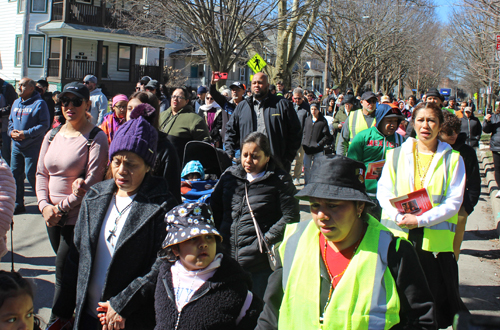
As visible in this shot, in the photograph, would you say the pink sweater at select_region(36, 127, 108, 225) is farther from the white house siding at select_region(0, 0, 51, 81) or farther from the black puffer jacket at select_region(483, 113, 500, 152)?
the white house siding at select_region(0, 0, 51, 81)

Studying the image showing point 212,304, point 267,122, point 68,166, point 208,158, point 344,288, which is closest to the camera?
point 344,288

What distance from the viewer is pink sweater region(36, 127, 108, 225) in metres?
4.18

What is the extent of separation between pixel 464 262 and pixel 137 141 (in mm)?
5378

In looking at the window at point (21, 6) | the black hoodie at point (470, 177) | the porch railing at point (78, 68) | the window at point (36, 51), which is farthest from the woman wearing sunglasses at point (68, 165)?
the window at point (21, 6)

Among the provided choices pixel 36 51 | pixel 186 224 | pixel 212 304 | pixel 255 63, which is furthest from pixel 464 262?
pixel 36 51

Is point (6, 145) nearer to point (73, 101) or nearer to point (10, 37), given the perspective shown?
point (73, 101)

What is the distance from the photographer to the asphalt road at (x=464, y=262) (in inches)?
Answer: 213

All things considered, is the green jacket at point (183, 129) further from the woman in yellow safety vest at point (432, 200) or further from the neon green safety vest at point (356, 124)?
the woman in yellow safety vest at point (432, 200)

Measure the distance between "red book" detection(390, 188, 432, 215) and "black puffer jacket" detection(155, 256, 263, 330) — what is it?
1.74m

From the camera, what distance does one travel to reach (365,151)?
5.74 meters

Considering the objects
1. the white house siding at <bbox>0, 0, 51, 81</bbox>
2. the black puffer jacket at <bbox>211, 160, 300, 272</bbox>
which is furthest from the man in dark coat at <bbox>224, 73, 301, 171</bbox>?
the white house siding at <bbox>0, 0, 51, 81</bbox>

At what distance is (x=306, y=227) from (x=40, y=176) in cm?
283

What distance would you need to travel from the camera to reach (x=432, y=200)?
4.10 meters

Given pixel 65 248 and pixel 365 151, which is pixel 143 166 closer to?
pixel 65 248
